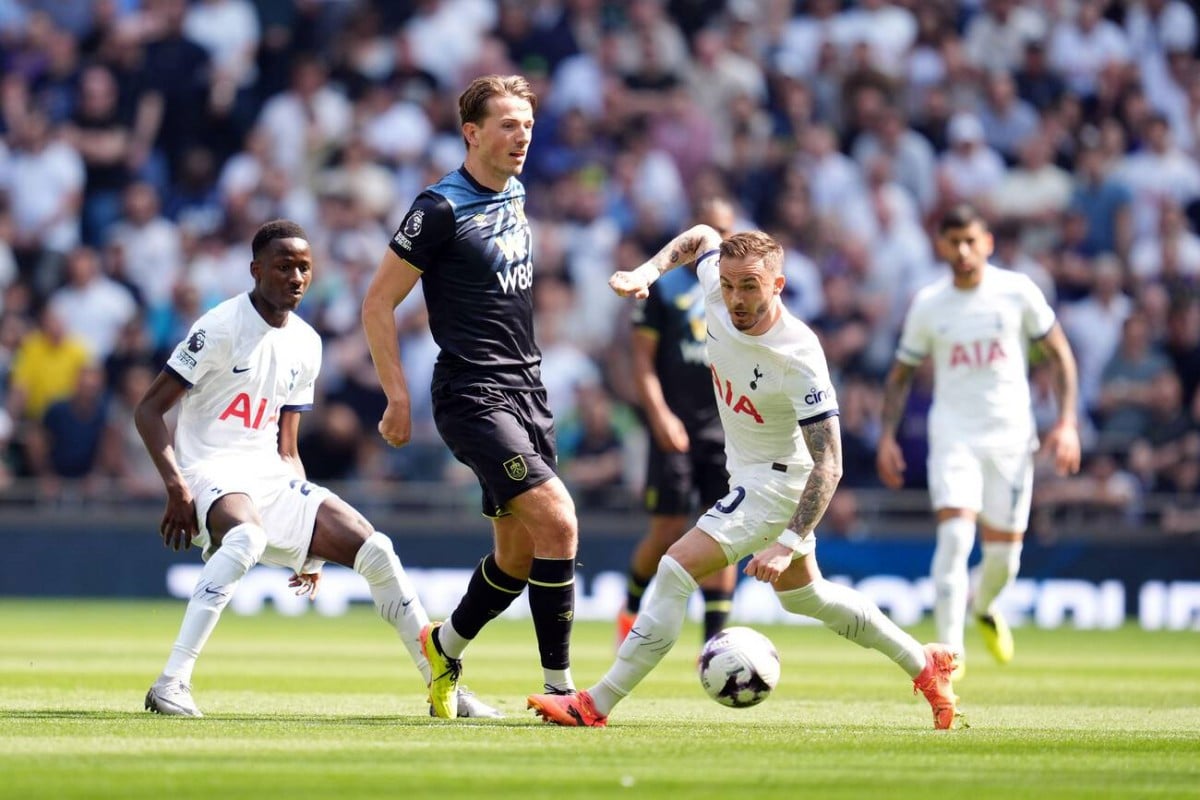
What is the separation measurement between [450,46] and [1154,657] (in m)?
12.3

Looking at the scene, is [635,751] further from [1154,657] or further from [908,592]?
[908,592]

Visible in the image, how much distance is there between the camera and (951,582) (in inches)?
454

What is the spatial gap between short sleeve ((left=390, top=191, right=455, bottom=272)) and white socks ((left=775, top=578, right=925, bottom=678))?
7.31 ft

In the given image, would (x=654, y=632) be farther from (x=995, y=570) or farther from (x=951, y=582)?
(x=995, y=570)

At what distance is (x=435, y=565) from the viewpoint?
19141mm

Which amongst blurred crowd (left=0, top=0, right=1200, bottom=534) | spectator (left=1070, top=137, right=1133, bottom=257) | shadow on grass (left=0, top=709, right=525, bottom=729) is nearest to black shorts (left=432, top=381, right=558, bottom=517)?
shadow on grass (left=0, top=709, right=525, bottom=729)

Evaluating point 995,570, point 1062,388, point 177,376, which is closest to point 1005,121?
point 1062,388

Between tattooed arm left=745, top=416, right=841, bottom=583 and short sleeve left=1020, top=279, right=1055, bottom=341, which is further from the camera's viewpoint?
short sleeve left=1020, top=279, right=1055, bottom=341

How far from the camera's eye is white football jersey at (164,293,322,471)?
9.30 meters

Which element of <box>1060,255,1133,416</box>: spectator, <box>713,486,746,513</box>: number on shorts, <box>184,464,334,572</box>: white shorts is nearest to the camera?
<box>713,486,746,513</box>: number on shorts

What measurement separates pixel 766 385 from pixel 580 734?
1.71 meters

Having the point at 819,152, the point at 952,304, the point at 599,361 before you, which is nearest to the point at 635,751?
the point at 952,304

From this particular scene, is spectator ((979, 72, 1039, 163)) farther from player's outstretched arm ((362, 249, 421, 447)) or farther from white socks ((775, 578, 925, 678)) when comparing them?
player's outstretched arm ((362, 249, 421, 447))

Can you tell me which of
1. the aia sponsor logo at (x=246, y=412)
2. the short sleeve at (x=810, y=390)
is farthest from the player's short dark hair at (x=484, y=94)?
the short sleeve at (x=810, y=390)
